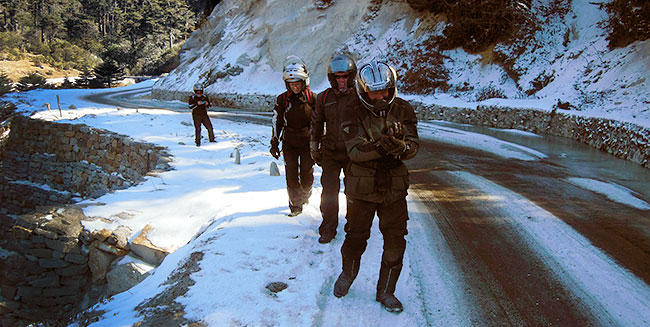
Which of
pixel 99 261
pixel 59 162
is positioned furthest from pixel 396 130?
pixel 59 162

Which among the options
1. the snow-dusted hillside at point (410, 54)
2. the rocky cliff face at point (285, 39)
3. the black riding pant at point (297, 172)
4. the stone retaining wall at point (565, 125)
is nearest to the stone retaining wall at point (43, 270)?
the black riding pant at point (297, 172)

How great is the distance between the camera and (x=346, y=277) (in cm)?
388

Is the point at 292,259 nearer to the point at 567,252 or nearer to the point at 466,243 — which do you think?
the point at 466,243

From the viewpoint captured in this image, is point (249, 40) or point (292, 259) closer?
point (292, 259)

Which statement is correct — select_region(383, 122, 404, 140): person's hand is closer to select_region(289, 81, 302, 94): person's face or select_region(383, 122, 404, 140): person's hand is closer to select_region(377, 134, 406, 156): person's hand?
→ select_region(377, 134, 406, 156): person's hand

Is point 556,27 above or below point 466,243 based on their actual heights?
above

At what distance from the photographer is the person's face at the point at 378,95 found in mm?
3412

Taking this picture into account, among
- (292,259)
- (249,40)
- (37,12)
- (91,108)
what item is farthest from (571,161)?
(37,12)

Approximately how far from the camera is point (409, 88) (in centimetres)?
2105

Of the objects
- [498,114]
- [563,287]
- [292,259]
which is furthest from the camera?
[498,114]

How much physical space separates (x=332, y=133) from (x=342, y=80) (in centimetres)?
58

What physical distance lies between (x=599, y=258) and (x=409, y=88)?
55.7 ft

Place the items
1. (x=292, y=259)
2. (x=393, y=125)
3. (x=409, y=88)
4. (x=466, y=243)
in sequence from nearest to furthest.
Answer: (x=393, y=125), (x=292, y=259), (x=466, y=243), (x=409, y=88)

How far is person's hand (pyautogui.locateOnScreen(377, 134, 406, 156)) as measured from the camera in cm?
320
